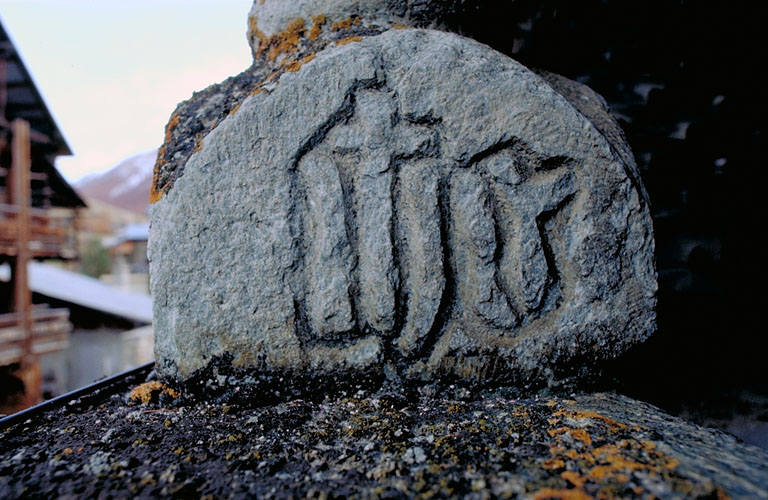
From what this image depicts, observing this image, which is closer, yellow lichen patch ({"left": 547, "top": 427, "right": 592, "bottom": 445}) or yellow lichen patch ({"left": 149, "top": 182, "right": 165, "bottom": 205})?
yellow lichen patch ({"left": 547, "top": 427, "right": 592, "bottom": 445})

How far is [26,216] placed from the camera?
510 cm

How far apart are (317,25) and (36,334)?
5557mm

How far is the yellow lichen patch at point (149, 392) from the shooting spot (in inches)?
50.8

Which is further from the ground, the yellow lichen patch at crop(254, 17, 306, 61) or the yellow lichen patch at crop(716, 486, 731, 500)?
the yellow lichen patch at crop(254, 17, 306, 61)

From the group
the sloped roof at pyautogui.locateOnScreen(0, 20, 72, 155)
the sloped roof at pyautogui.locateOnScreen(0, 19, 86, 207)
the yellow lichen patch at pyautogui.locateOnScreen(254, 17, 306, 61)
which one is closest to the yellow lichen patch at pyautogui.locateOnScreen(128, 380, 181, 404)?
the yellow lichen patch at pyautogui.locateOnScreen(254, 17, 306, 61)

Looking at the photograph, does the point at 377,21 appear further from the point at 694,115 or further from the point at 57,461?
the point at 694,115

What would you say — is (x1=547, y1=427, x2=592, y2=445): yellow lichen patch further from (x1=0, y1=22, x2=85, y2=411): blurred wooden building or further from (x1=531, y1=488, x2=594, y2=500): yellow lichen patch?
(x1=0, y1=22, x2=85, y2=411): blurred wooden building

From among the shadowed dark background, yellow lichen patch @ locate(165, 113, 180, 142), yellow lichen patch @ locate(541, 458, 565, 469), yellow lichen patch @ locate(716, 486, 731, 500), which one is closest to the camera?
yellow lichen patch @ locate(716, 486, 731, 500)

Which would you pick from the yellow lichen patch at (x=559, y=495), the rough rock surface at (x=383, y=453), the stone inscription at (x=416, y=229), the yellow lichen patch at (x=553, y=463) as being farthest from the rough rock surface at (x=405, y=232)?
the yellow lichen patch at (x=559, y=495)

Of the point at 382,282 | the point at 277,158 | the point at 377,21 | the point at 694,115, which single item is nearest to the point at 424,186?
the point at 382,282

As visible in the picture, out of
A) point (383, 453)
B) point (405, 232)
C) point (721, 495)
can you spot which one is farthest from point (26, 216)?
point (721, 495)

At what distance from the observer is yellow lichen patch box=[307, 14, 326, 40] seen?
1.48m

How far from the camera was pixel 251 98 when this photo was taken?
128 cm

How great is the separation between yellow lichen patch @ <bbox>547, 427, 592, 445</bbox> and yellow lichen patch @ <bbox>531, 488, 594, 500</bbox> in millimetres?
205
